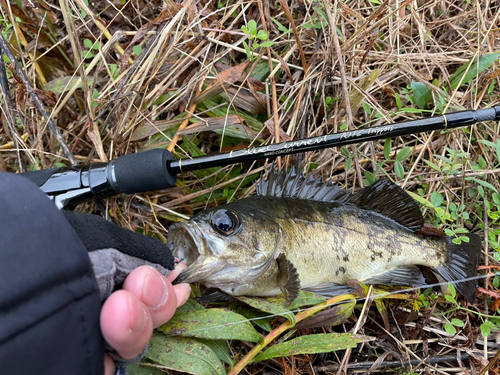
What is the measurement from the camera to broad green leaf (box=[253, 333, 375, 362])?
74.5 inches

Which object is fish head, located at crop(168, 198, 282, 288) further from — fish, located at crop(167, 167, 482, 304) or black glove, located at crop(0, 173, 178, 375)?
black glove, located at crop(0, 173, 178, 375)

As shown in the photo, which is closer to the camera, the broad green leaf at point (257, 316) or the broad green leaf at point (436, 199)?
the broad green leaf at point (257, 316)

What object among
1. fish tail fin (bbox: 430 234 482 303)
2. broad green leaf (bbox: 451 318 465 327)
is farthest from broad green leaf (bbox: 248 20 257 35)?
broad green leaf (bbox: 451 318 465 327)

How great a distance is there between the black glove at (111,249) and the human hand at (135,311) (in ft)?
0.21

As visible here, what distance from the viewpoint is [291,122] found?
2541mm

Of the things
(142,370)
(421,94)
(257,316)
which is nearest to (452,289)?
(257,316)

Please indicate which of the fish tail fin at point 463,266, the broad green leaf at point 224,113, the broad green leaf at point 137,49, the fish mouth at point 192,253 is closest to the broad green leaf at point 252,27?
the broad green leaf at point 224,113

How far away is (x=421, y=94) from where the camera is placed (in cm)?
259

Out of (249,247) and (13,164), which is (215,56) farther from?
(13,164)

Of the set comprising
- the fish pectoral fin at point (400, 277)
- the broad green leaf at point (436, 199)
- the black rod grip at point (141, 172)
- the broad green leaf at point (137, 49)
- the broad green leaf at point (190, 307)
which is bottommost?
the fish pectoral fin at point (400, 277)

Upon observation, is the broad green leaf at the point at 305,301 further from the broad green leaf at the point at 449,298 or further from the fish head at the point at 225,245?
the broad green leaf at the point at 449,298

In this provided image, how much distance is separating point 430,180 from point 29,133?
286cm

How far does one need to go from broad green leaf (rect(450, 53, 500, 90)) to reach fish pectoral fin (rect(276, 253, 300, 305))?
1.89 meters

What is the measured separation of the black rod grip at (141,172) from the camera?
77.0 inches
